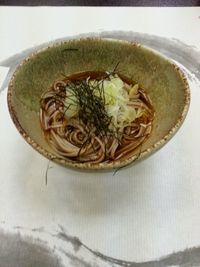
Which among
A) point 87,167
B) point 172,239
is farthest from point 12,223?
point 172,239

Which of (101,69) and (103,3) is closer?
(101,69)

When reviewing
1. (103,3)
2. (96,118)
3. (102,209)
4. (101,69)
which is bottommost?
(102,209)

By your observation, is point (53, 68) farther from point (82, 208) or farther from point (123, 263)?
point (123, 263)

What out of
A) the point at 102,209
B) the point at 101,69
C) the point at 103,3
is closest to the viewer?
the point at 102,209

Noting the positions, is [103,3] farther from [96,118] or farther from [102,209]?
[102,209]

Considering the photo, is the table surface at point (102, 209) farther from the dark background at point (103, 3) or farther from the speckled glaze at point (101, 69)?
the dark background at point (103, 3)

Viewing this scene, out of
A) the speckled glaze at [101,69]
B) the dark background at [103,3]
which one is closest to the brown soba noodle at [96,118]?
the speckled glaze at [101,69]

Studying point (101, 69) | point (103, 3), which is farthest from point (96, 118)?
point (103, 3)
